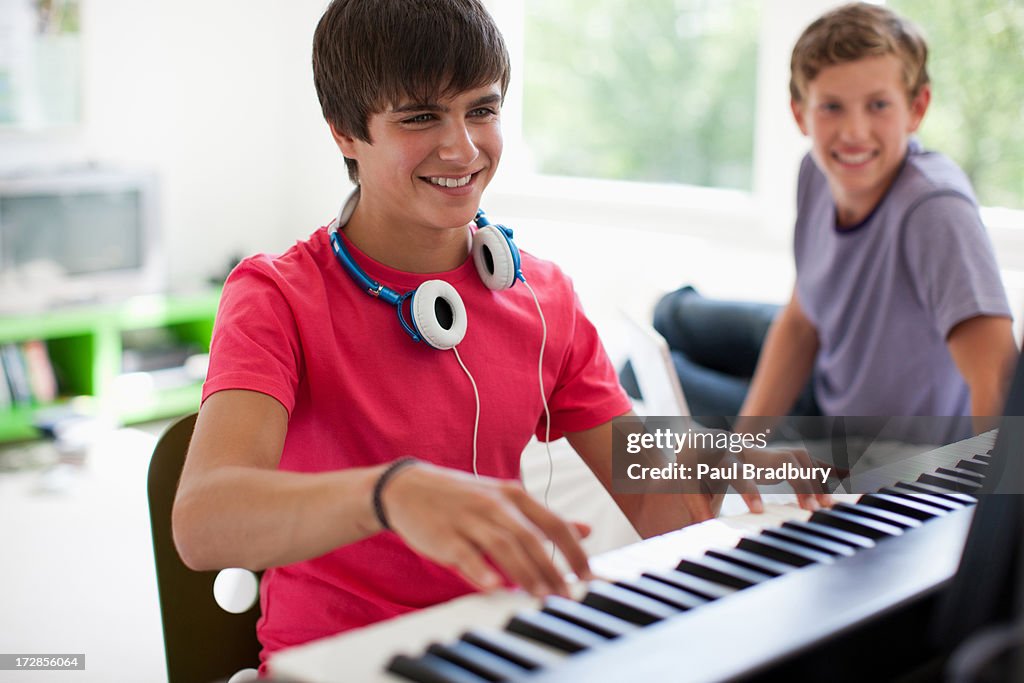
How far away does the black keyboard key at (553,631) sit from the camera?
794 millimetres

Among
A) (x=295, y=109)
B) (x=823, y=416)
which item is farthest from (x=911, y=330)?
(x=295, y=109)

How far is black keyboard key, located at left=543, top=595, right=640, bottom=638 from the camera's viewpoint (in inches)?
32.3

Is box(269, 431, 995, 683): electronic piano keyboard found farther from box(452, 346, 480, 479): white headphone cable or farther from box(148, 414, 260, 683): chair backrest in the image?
box(148, 414, 260, 683): chair backrest

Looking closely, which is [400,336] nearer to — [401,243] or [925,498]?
[401,243]

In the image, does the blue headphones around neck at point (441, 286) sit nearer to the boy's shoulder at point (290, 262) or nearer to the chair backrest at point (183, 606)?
the boy's shoulder at point (290, 262)

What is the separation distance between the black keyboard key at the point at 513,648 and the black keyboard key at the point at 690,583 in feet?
0.54

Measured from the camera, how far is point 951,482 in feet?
3.88

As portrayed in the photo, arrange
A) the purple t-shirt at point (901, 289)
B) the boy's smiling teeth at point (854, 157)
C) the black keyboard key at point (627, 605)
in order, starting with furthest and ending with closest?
the boy's smiling teeth at point (854, 157), the purple t-shirt at point (901, 289), the black keyboard key at point (627, 605)

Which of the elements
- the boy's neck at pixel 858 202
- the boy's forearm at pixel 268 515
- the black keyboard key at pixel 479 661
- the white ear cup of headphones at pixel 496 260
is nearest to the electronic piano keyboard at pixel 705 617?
the black keyboard key at pixel 479 661

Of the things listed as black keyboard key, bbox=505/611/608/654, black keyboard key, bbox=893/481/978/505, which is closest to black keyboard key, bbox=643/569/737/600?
black keyboard key, bbox=505/611/608/654

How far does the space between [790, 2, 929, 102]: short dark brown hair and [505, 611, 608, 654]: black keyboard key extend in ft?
5.34

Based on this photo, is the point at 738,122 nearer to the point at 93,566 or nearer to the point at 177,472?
the point at 93,566

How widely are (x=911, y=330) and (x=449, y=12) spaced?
117cm

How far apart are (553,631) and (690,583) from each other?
0.53 ft
